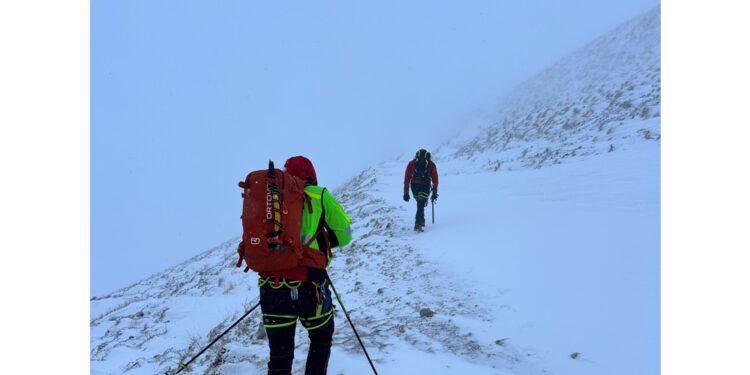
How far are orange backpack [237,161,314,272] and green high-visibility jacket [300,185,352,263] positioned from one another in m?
0.20

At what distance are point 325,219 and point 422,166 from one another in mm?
7930

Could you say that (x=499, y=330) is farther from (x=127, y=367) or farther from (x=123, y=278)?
(x=123, y=278)

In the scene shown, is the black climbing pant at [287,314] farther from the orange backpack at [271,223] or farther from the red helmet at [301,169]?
the red helmet at [301,169]

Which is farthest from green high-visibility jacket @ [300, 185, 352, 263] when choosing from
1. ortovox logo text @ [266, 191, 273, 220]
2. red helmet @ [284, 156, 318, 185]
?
ortovox logo text @ [266, 191, 273, 220]

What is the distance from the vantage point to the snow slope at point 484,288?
4.91 metres

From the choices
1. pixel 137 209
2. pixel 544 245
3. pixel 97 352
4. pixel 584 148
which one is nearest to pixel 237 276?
pixel 97 352

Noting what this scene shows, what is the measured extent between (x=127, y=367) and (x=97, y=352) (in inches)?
62.9

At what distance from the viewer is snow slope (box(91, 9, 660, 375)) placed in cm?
491

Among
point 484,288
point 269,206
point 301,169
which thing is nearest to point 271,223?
point 269,206

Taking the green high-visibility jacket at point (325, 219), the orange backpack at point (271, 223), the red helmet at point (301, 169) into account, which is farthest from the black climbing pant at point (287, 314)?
the red helmet at point (301, 169)

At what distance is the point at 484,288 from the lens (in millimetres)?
6855

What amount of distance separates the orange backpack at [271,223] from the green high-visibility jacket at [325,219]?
20 centimetres

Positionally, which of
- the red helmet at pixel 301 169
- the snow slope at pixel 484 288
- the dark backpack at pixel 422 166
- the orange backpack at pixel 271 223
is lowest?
the snow slope at pixel 484 288

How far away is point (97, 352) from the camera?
738 cm
